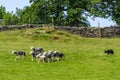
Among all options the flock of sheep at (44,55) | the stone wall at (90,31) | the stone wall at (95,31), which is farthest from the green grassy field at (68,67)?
the stone wall at (95,31)

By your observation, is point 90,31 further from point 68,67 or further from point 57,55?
point 68,67

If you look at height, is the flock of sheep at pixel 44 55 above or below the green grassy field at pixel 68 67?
above

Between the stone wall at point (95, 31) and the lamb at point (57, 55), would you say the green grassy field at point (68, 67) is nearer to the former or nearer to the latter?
the lamb at point (57, 55)

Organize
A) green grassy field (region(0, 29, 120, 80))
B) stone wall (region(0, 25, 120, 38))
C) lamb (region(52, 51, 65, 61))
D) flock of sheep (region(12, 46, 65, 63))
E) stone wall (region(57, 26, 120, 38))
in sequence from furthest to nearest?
stone wall (region(57, 26, 120, 38))
stone wall (region(0, 25, 120, 38))
lamb (region(52, 51, 65, 61))
flock of sheep (region(12, 46, 65, 63))
green grassy field (region(0, 29, 120, 80))

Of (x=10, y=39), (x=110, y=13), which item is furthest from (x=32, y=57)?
(x=110, y=13)

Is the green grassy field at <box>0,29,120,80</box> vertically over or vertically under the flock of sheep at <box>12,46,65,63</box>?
under

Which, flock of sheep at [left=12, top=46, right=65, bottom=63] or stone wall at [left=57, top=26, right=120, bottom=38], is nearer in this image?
flock of sheep at [left=12, top=46, right=65, bottom=63]

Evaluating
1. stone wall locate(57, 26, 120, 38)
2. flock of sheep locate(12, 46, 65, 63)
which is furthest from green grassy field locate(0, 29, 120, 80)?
stone wall locate(57, 26, 120, 38)

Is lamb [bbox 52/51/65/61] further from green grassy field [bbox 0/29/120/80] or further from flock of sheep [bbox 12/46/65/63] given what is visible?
green grassy field [bbox 0/29/120/80]

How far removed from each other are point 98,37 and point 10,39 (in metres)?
13.0

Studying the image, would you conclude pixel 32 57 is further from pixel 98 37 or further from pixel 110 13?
pixel 110 13

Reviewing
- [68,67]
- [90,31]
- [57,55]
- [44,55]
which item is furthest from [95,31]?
[68,67]

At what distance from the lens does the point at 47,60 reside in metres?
32.9

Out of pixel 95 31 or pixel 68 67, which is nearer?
pixel 68 67
